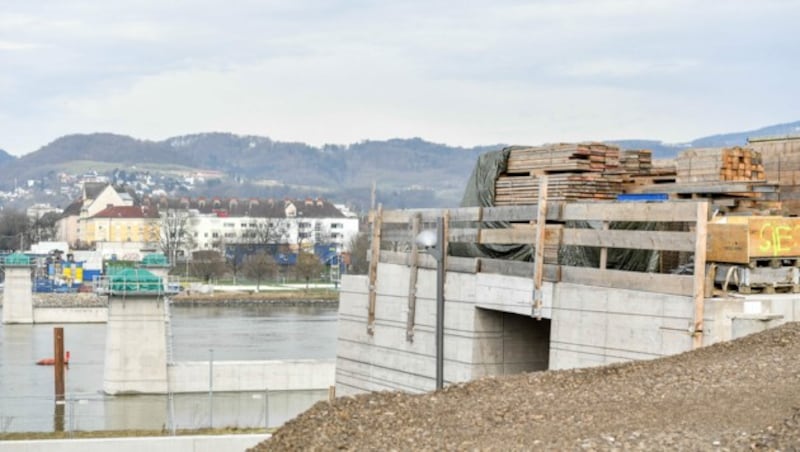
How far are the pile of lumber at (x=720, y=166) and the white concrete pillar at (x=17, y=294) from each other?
7997 centimetres

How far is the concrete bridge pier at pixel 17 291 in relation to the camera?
91.9 m

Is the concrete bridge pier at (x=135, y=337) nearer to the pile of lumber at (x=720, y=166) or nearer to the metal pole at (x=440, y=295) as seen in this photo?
the pile of lumber at (x=720, y=166)

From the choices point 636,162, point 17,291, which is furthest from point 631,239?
point 17,291

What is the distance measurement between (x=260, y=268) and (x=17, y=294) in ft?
148

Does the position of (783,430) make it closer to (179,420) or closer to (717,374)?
(717,374)

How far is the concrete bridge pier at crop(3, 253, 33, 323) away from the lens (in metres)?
91.9

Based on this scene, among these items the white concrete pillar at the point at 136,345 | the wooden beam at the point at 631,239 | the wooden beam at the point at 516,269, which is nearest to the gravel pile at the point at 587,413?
the wooden beam at the point at 631,239

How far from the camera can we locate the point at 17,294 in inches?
3659

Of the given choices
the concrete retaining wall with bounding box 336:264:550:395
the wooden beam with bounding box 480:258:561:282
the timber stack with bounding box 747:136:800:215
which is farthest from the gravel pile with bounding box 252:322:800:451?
the timber stack with bounding box 747:136:800:215

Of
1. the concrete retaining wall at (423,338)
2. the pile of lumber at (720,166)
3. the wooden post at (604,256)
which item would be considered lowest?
the concrete retaining wall at (423,338)

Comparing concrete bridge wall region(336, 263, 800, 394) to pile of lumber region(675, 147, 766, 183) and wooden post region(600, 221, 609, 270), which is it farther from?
pile of lumber region(675, 147, 766, 183)

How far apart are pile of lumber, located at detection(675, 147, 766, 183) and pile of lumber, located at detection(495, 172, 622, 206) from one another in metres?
0.92

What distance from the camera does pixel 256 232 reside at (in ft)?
543

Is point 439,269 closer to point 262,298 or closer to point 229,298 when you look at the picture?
point 262,298
